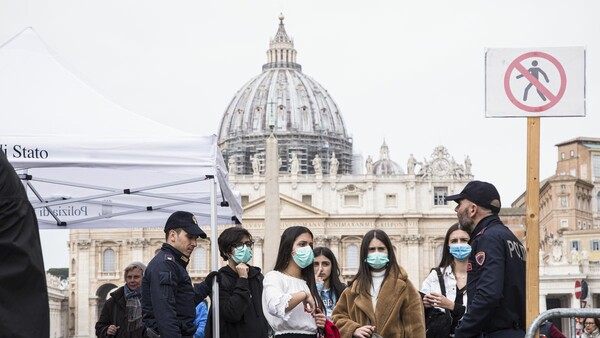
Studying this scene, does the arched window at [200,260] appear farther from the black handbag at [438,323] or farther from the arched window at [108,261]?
the black handbag at [438,323]

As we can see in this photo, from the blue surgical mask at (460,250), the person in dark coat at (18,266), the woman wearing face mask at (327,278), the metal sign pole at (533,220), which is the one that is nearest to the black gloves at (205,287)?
the woman wearing face mask at (327,278)

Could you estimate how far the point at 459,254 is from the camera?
23.4 ft

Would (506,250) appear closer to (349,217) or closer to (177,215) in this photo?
(177,215)

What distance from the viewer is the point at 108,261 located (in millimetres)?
84750

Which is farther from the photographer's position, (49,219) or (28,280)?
(49,219)

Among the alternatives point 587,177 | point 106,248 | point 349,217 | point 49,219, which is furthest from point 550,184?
point 49,219

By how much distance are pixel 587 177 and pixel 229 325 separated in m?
81.1

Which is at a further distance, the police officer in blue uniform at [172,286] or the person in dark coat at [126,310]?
the person in dark coat at [126,310]

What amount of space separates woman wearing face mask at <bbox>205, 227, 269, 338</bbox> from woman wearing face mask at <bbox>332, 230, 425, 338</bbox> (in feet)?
3.31

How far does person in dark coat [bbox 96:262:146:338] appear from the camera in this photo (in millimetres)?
8422

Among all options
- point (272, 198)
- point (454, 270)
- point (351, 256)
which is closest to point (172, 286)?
point (454, 270)

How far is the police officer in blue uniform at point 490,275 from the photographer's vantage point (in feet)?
18.9

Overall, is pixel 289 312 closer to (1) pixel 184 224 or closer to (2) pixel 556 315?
(1) pixel 184 224

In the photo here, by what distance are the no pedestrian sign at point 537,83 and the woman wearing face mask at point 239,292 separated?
2571mm
